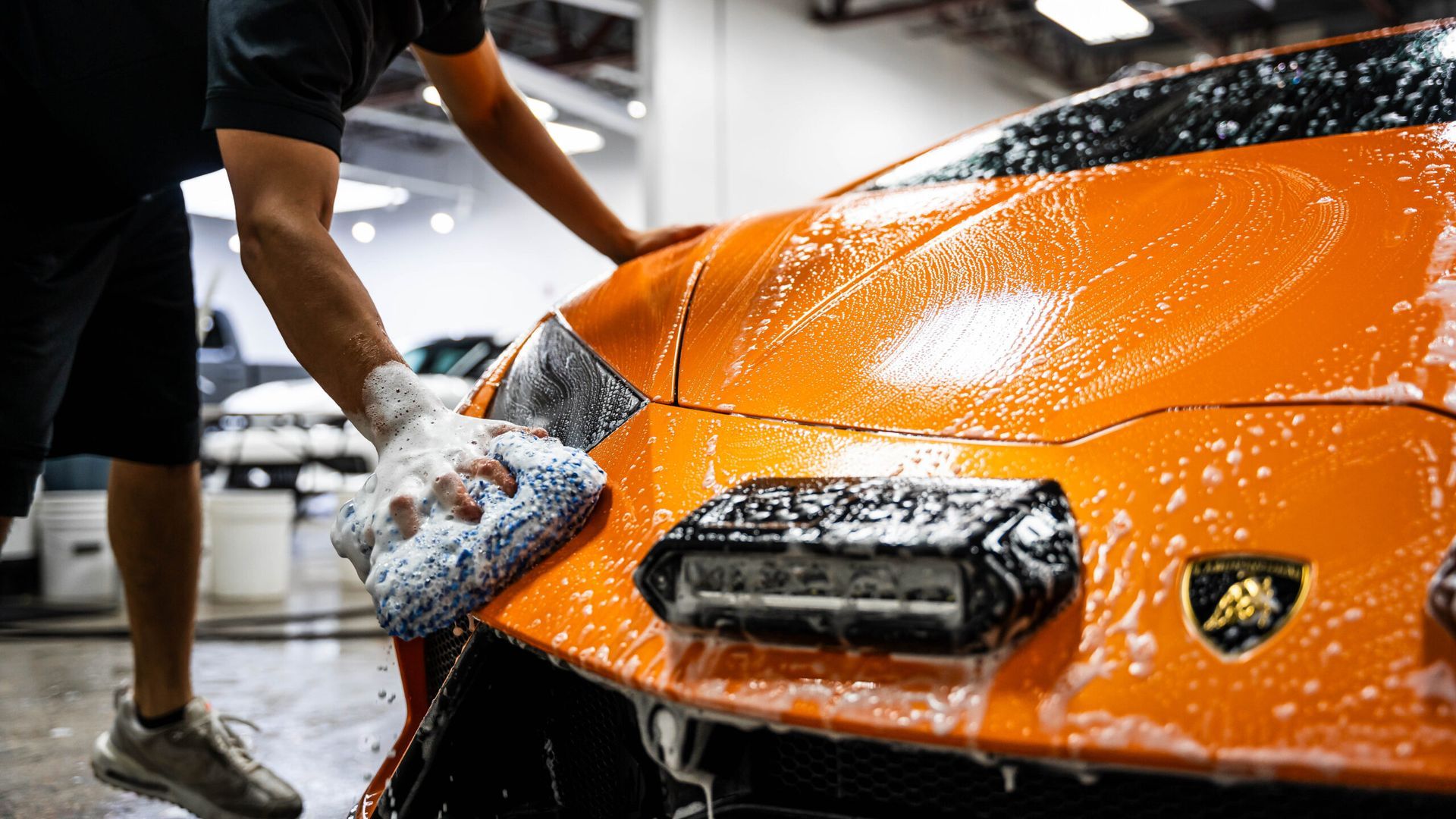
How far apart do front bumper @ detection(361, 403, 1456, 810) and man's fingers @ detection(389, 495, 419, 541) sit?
0.39 feet

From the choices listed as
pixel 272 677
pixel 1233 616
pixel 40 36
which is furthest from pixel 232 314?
pixel 1233 616

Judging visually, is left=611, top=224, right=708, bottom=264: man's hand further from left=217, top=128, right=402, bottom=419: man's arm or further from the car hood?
left=217, top=128, right=402, bottom=419: man's arm

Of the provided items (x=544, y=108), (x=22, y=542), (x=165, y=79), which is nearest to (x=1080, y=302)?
(x=165, y=79)

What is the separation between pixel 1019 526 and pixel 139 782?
1.43 m

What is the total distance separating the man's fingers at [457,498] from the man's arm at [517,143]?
2.54 feet

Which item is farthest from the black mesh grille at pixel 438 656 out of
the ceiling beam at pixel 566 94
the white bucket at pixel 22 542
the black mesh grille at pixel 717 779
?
the ceiling beam at pixel 566 94

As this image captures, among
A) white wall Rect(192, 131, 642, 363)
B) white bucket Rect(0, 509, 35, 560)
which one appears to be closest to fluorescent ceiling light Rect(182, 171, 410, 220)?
white wall Rect(192, 131, 642, 363)

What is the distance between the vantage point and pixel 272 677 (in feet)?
8.20

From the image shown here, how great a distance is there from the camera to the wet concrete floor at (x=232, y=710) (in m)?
1.68

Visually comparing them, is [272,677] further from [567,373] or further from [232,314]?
[232,314]

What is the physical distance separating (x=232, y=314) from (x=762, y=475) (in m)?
17.5

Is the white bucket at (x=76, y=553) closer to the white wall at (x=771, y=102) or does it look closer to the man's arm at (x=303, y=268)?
the man's arm at (x=303, y=268)

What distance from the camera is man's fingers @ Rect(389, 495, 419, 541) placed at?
2.75ft

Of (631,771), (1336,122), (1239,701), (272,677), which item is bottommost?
(272,677)
